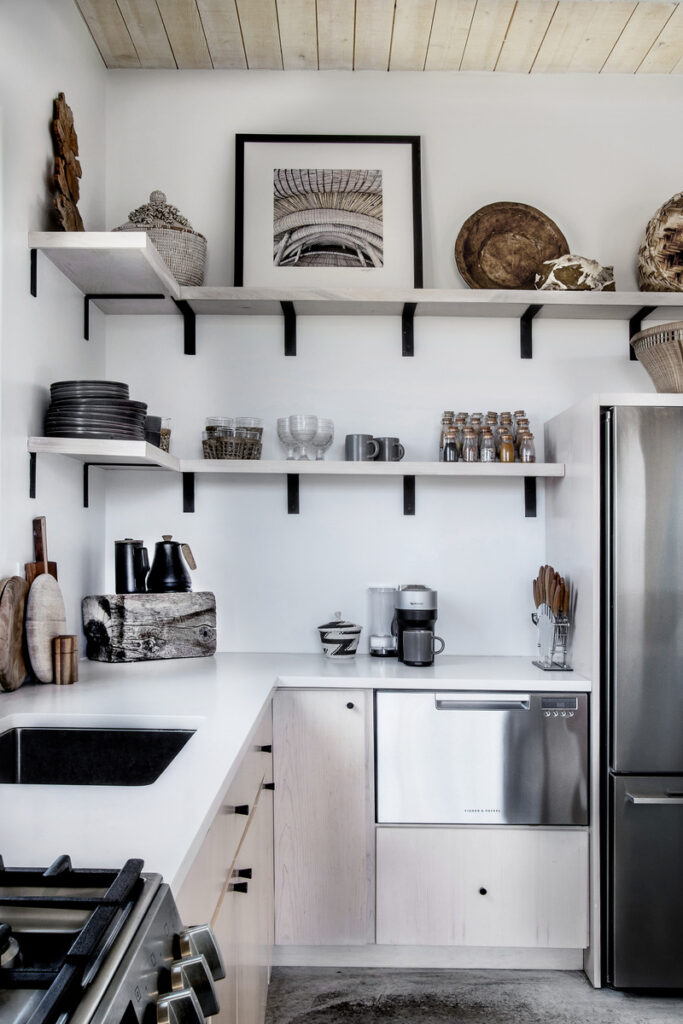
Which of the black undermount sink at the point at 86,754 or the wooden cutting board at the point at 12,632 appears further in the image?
the wooden cutting board at the point at 12,632

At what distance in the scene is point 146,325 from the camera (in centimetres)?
276

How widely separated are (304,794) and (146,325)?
168cm

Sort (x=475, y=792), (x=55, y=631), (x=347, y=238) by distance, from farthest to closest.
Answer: (x=347, y=238) < (x=475, y=792) < (x=55, y=631)

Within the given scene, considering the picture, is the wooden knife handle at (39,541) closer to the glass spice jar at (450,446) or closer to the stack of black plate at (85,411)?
the stack of black plate at (85,411)

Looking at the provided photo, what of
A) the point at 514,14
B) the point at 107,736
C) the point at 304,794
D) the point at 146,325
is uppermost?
the point at 514,14

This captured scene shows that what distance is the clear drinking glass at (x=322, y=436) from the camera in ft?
8.30

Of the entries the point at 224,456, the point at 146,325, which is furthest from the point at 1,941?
the point at 146,325

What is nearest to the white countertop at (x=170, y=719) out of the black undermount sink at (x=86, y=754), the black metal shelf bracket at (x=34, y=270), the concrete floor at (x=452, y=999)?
the black undermount sink at (x=86, y=754)

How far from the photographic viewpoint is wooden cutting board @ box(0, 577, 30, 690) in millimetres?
1849

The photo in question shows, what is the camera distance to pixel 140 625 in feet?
7.88

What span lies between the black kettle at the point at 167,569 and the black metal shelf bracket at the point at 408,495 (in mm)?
762

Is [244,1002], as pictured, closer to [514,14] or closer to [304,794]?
[304,794]

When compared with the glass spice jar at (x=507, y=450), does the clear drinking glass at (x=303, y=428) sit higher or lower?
higher

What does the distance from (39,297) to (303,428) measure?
0.87 m
